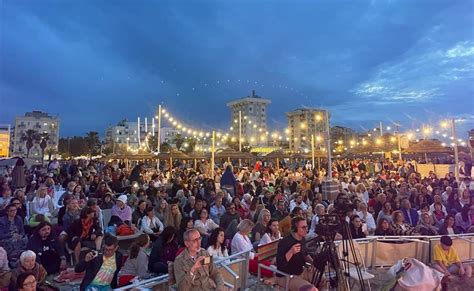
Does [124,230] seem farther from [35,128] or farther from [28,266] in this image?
[35,128]

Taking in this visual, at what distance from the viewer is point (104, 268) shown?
13.2ft

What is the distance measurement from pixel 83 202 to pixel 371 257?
280 inches

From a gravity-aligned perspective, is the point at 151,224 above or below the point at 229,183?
below

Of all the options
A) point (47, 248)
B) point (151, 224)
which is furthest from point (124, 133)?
point (47, 248)

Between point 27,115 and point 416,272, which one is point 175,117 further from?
point 27,115

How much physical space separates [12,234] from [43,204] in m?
2.42

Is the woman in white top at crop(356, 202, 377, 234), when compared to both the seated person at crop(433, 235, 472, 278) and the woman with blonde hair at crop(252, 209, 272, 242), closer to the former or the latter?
the seated person at crop(433, 235, 472, 278)

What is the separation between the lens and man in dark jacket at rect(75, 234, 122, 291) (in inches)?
155

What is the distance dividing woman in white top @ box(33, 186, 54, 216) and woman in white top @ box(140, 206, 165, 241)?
2794 mm

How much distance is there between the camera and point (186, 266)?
3.44 m

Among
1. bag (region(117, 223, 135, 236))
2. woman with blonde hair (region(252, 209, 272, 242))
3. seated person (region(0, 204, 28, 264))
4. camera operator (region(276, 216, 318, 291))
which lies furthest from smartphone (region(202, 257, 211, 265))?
seated person (region(0, 204, 28, 264))

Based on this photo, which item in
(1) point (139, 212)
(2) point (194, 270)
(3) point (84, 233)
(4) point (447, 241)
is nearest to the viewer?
(2) point (194, 270)

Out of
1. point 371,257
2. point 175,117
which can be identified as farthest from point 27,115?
point 371,257

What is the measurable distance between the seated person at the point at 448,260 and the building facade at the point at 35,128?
3520 inches
